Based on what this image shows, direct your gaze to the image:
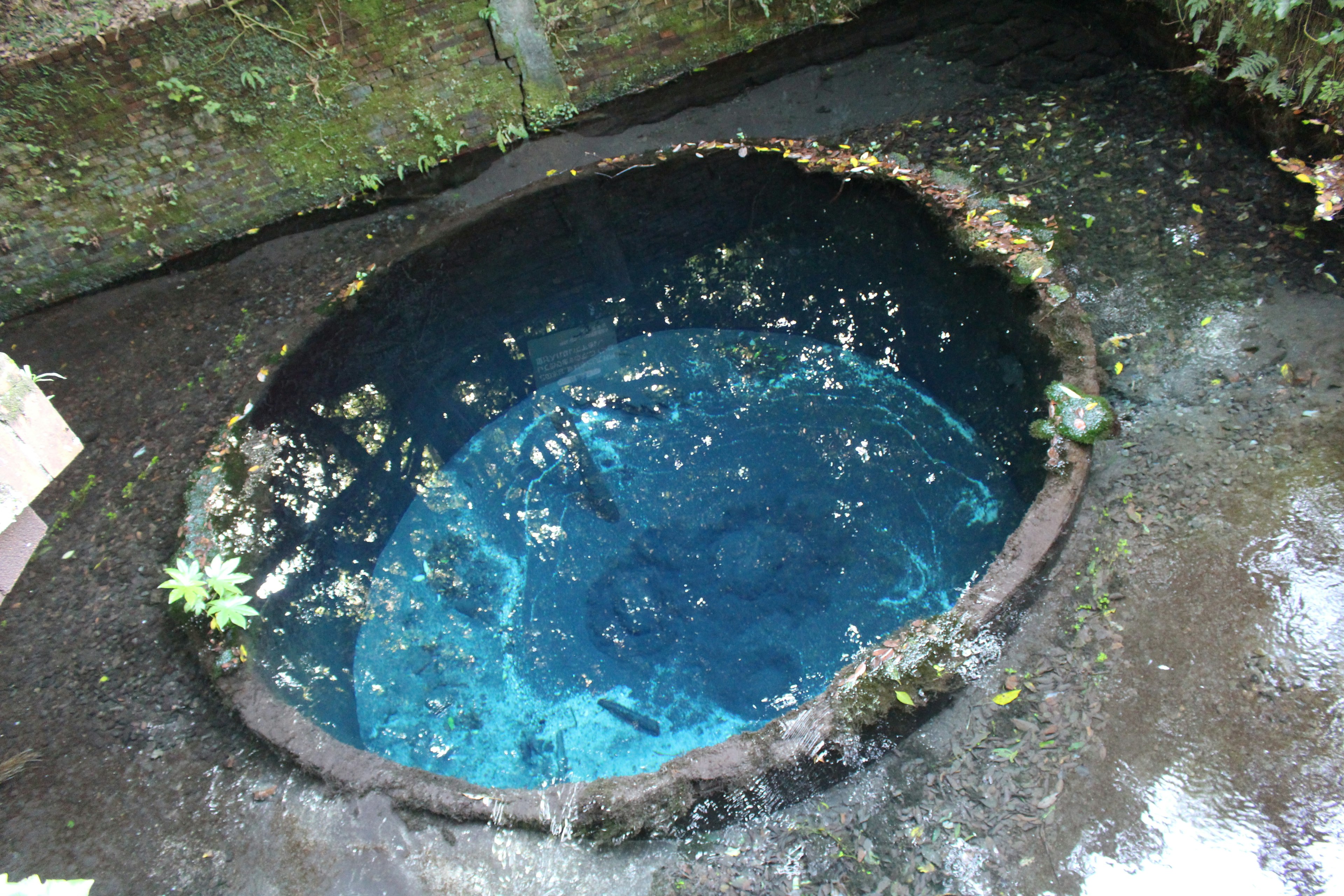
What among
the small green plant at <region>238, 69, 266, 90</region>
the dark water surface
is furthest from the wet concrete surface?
the small green plant at <region>238, 69, 266, 90</region>

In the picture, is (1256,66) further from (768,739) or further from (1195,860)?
(768,739)

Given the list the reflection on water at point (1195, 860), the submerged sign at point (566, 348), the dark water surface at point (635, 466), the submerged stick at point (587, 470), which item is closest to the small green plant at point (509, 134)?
the dark water surface at point (635, 466)

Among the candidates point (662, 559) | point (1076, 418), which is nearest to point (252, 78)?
point (662, 559)

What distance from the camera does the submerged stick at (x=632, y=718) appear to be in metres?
3.96

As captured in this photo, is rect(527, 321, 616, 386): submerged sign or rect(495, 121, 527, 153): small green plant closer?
rect(527, 321, 616, 386): submerged sign

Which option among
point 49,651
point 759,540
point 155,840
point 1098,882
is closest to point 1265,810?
point 1098,882

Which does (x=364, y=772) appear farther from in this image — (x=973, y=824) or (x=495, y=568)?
(x=973, y=824)

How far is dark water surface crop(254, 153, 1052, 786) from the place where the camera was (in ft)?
13.2

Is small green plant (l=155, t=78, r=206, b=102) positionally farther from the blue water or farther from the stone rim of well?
the stone rim of well

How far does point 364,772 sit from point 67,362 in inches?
166

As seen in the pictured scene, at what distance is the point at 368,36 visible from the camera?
577cm

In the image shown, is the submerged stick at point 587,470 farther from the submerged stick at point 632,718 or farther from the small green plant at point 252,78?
the small green plant at point 252,78

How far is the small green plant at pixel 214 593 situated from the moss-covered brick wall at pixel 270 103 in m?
3.53

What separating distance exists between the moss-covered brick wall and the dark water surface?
110 cm
